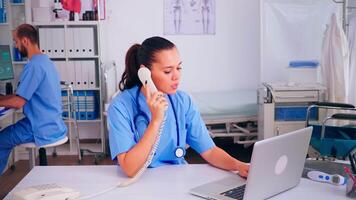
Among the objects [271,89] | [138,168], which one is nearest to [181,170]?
[138,168]

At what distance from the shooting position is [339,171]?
1.60m

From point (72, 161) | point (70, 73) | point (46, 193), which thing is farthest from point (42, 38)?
point (46, 193)

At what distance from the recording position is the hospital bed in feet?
13.4

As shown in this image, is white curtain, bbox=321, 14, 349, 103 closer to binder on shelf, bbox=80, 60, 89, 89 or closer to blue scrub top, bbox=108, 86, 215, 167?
blue scrub top, bbox=108, 86, 215, 167

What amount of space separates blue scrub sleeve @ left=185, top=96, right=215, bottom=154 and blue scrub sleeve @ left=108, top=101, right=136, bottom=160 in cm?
29

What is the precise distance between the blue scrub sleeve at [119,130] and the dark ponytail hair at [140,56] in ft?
0.42

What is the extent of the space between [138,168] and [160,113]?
220 millimetres

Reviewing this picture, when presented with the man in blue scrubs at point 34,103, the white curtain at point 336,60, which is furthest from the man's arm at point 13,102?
the white curtain at point 336,60

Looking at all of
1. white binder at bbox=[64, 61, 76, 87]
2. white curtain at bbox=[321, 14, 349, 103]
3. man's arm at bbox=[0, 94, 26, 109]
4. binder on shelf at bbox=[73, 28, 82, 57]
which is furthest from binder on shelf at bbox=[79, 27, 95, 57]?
white curtain at bbox=[321, 14, 349, 103]

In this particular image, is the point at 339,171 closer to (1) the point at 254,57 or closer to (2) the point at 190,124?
(2) the point at 190,124

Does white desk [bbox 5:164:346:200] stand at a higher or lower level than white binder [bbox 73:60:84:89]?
lower

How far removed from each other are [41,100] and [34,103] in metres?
0.05

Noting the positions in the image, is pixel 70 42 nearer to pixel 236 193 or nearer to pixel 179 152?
pixel 179 152

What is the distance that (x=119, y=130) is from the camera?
5.27ft
